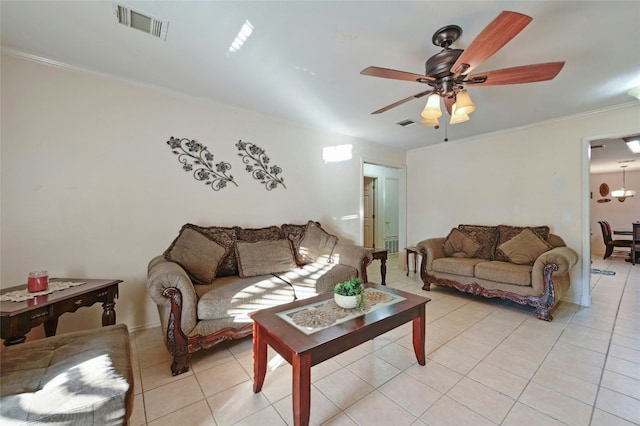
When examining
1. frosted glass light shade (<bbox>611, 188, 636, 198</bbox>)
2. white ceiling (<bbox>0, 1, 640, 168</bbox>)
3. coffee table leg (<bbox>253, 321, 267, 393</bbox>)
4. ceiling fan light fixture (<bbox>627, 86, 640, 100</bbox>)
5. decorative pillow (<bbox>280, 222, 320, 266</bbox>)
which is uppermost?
white ceiling (<bbox>0, 1, 640, 168</bbox>)

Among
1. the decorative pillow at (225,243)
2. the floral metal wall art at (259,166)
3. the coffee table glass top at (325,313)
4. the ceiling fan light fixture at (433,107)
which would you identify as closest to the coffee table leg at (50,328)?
the decorative pillow at (225,243)

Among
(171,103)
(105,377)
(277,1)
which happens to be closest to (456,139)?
(277,1)

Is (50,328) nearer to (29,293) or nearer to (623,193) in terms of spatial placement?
(29,293)

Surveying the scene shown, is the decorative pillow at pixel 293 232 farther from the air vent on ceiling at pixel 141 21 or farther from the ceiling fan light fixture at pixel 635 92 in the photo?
the ceiling fan light fixture at pixel 635 92

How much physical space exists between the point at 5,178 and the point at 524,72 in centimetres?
388

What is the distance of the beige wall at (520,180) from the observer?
10.5 ft

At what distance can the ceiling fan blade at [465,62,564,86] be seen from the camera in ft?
5.08

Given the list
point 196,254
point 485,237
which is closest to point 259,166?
point 196,254

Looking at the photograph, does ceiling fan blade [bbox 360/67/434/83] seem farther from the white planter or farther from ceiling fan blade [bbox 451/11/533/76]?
the white planter

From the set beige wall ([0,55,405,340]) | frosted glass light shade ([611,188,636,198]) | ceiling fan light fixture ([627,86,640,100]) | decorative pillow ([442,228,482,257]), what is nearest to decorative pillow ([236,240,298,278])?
beige wall ([0,55,405,340])

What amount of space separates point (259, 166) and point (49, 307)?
2282 mm

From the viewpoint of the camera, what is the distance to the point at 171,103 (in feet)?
8.86

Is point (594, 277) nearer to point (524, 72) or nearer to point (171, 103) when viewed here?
point (524, 72)

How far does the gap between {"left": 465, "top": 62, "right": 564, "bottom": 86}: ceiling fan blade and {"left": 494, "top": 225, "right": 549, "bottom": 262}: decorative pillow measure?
2499 mm
